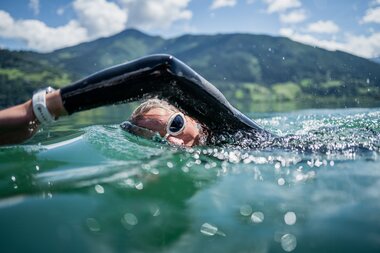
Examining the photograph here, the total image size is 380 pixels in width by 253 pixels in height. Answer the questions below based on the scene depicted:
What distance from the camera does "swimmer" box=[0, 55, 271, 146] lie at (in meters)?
3.96

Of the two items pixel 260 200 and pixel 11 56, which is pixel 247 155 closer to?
pixel 260 200

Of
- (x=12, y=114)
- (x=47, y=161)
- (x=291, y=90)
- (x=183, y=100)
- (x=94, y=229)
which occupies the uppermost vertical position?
(x=291, y=90)

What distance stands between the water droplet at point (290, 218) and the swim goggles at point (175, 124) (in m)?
3.01

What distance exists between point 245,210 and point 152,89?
2.46 metres

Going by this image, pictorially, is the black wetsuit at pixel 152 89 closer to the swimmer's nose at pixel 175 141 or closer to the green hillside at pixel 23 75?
the swimmer's nose at pixel 175 141

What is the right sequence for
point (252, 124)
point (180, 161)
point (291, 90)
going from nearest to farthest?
point (180, 161)
point (252, 124)
point (291, 90)

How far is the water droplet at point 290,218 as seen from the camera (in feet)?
8.09

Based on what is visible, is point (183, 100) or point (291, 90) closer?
point (183, 100)

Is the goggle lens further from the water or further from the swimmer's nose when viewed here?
the water

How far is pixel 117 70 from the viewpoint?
13.9ft

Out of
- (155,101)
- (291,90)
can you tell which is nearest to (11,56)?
(291,90)

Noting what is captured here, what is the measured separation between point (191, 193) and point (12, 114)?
7.40 feet

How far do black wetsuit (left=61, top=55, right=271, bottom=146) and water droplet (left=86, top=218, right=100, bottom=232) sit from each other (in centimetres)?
201

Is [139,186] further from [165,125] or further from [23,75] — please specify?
[23,75]
